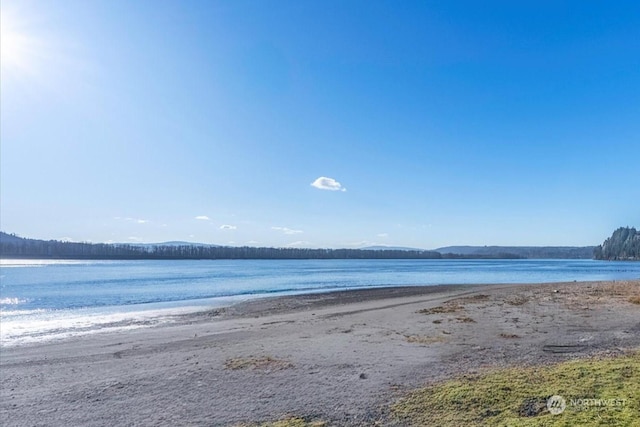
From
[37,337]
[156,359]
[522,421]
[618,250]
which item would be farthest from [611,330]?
[618,250]

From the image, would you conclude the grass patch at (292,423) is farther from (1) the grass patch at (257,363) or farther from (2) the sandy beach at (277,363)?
(1) the grass patch at (257,363)

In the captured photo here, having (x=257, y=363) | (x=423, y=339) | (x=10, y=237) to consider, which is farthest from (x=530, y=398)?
(x=10, y=237)

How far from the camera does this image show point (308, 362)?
340 inches

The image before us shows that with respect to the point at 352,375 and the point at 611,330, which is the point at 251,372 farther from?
the point at 611,330

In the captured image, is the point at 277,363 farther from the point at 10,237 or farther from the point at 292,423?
the point at 10,237

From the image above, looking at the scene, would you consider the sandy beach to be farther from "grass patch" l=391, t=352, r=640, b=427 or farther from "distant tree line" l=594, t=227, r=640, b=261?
"distant tree line" l=594, t=227, r=640, b=261

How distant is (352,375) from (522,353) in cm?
360

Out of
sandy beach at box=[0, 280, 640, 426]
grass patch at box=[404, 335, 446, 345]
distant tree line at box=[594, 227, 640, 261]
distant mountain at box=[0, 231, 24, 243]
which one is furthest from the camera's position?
distant mountain at box=[0, 231, 24, 243]

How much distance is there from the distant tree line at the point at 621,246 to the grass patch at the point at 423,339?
195567 mm

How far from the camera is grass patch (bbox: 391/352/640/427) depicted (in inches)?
172

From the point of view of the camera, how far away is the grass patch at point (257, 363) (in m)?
8.28

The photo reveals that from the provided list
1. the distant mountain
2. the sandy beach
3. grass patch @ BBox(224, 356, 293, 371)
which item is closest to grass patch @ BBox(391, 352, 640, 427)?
the sandy beach

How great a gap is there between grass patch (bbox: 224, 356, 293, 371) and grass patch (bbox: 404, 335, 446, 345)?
11.5 ft

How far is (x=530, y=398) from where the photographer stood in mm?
5105
